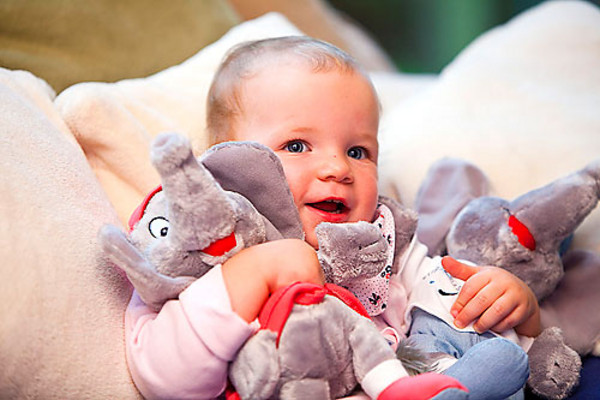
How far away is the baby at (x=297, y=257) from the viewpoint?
667 millimetres

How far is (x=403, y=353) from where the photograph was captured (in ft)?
2.62

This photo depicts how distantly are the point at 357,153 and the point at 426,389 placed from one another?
0.47m

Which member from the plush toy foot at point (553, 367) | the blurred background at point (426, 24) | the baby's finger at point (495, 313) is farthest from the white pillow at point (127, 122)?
the blurred background at point (426, 24)

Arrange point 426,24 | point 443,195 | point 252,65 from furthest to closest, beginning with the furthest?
point 426,24, point 443,195, point 252,65

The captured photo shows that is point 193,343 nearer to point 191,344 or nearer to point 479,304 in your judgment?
point 191,344


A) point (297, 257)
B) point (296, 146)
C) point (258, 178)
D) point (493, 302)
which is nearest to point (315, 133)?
point (296, 146)

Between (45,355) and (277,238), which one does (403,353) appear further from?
(45,355)

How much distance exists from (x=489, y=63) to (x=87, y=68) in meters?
0.98

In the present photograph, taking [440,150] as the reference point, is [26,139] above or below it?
above

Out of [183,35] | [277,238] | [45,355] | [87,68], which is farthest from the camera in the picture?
[183,35]

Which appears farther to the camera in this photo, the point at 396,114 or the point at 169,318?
the point at 396,114

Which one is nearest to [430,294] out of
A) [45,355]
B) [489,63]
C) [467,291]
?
[467,291]

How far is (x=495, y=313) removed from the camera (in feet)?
2.92

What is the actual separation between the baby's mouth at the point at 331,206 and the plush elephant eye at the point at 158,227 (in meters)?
0.23
